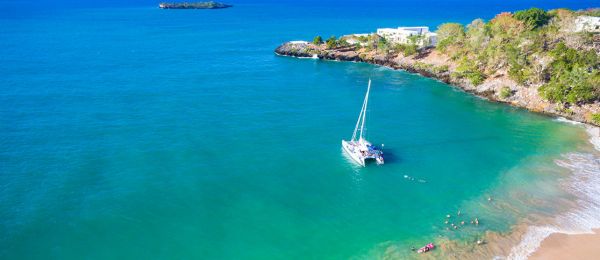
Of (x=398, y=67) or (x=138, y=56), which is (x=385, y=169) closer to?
(x=398, y=67)

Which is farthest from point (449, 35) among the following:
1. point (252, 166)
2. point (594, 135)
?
point (252, 166)

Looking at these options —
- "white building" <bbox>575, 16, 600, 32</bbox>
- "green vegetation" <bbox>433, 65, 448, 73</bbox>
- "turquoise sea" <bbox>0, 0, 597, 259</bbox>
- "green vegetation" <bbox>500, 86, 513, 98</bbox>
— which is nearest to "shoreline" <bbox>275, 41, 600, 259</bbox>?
"green vegetation" <bbox>433, 65, 448, 73</bbox>

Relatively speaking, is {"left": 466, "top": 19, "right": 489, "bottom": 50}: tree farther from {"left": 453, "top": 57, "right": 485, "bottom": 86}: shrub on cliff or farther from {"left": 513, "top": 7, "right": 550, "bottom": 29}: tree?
{"left": 513, "top": 7, "right": 550, "bottom": 29}: tree

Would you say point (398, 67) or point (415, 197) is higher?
point (398, 67)

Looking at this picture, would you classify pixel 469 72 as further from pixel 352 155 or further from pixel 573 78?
pixel 352 155

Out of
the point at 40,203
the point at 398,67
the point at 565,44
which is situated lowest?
the point at 40,203

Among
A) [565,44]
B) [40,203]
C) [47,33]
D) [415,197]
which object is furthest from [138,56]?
[565,44]

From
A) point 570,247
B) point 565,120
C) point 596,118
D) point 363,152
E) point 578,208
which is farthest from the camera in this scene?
point 565,120
